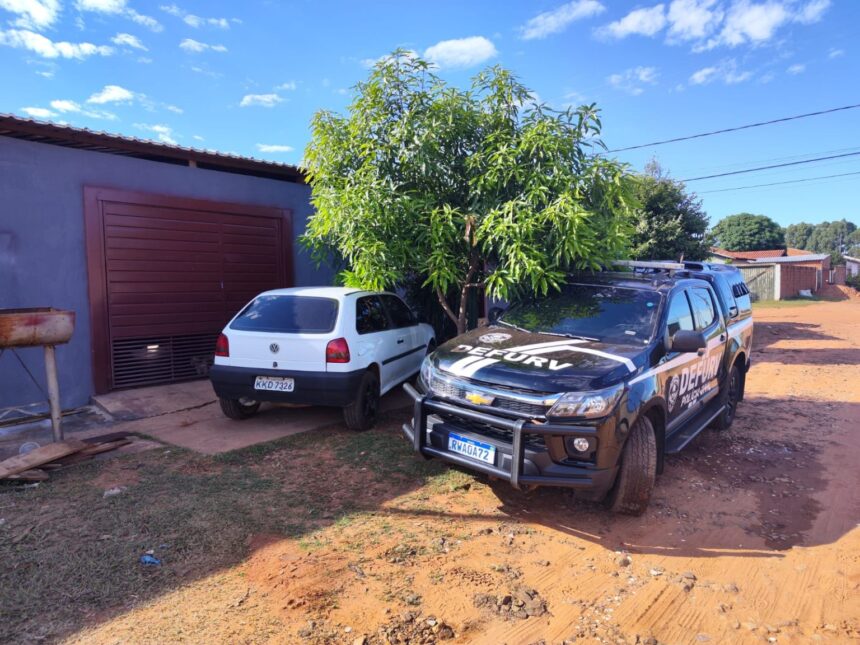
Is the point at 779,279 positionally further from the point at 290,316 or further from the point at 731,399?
the point at 290,316

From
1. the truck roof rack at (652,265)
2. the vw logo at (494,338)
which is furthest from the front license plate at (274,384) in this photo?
the truck roof rack at (652,265)

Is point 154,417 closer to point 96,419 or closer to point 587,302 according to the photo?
point 96,419

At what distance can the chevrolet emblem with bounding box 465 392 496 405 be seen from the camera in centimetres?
374

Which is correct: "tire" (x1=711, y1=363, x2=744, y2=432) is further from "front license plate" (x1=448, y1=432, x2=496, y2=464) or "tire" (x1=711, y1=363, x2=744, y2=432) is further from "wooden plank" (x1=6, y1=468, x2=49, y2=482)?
"wooden plank" (x1=6, y1=468, x2=49, y2=482)

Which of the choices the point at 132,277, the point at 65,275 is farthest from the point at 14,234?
the point at 132,277

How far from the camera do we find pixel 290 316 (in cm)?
567

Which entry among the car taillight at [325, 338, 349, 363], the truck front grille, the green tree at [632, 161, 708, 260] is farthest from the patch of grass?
the green tree at [632, 161, 708, 260]

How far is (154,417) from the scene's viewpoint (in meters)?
6.43

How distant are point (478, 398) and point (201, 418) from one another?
399 cm

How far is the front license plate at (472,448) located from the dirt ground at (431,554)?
0.50 metres

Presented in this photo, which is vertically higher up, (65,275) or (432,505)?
(65,275)

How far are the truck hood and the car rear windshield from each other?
1.59 meters

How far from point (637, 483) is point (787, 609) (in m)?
1.08

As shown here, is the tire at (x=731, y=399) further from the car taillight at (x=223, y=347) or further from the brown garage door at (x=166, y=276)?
the brown garage door at (x=166, y=276)
